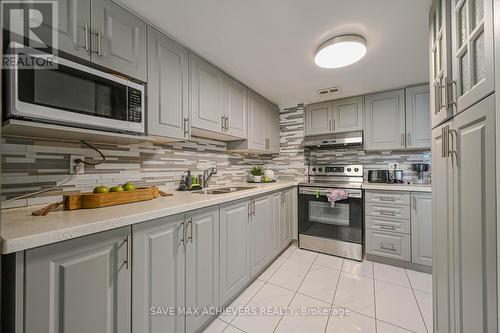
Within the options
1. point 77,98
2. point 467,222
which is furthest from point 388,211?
point 77,98

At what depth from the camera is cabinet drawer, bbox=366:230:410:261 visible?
218cm

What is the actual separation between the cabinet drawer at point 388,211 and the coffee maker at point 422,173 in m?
0.63

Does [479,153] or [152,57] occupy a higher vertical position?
[152,57]

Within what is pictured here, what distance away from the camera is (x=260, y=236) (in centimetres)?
201

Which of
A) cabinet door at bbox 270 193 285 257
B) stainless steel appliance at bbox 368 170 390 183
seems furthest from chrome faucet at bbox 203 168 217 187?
stainless steel appliance at bbox 368 170 390 183

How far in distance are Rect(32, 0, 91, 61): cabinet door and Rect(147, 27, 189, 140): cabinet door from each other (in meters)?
0.36

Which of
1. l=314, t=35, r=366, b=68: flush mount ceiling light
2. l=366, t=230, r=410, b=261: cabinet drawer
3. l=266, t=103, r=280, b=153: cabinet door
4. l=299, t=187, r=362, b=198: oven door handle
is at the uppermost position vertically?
l=314, t=35, r=366, b=68: flush mount ceiling light

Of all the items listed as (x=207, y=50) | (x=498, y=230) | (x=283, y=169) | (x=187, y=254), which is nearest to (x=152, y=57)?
(x=207, y=50)

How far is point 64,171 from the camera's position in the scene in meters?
1.22

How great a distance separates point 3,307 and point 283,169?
121 inches

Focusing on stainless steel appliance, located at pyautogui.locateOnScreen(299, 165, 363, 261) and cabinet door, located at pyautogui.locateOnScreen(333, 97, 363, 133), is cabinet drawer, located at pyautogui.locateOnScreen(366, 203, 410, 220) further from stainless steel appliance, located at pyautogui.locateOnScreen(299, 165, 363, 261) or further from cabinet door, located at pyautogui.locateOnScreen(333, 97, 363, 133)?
cabinet door, located at pyautogui.locateOnScreen(333, 97, 363, 133)

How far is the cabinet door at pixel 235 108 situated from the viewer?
2.11m

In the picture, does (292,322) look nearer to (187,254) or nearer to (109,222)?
(187,254)

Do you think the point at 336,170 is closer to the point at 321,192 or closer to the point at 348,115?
the point at 321,192
